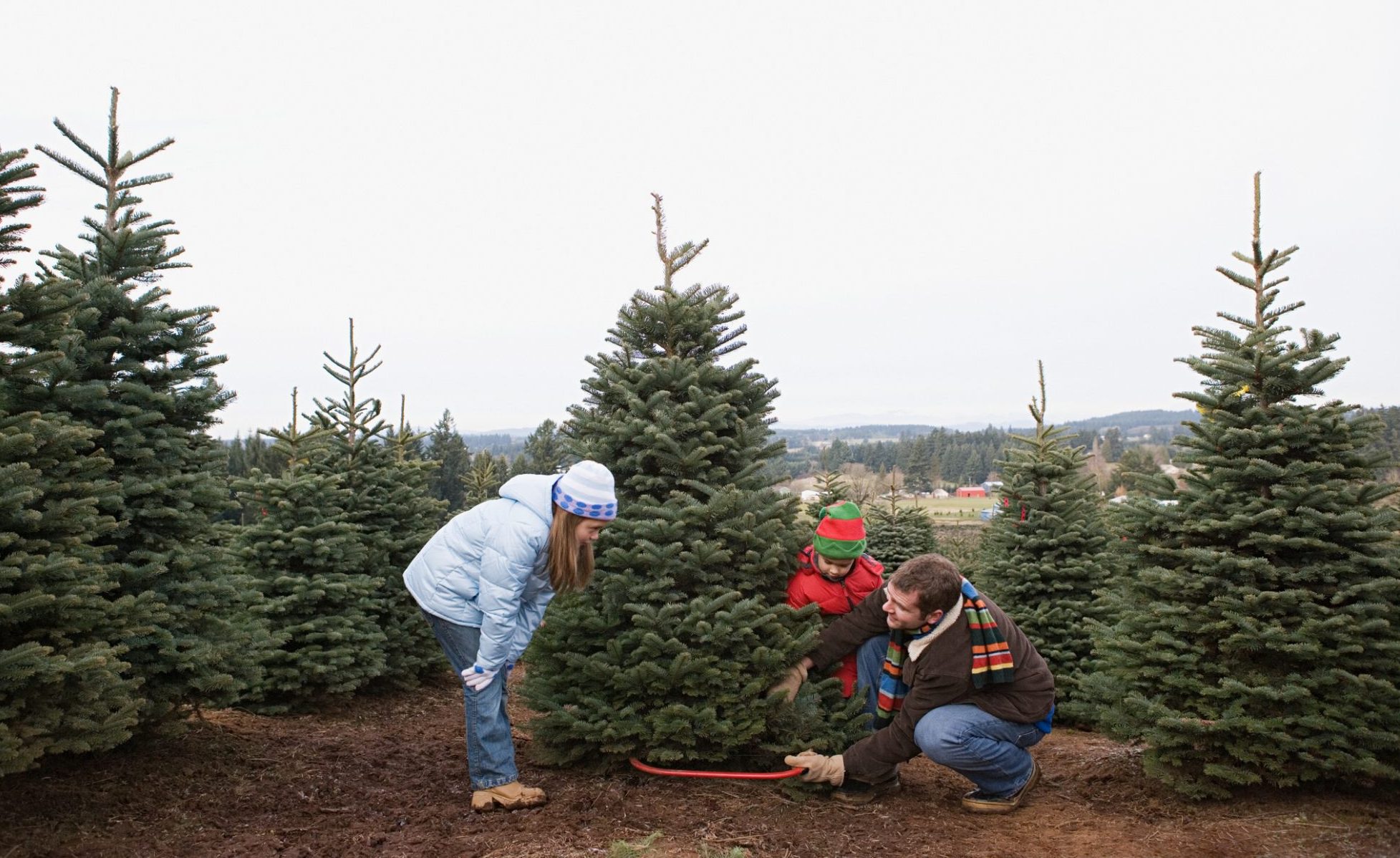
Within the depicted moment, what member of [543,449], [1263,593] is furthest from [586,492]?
[543,449]

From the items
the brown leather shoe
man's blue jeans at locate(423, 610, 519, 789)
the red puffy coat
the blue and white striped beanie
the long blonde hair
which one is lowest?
the brown leather shoe

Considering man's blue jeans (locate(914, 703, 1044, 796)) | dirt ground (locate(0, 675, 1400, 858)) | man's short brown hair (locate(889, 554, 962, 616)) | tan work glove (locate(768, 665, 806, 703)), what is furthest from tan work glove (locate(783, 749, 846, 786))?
man's short brown hair (locate(889, 554, 962, 616))

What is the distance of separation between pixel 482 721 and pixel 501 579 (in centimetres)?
84

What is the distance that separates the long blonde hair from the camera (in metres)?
4.57

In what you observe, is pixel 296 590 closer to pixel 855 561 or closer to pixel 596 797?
pixel 596 797

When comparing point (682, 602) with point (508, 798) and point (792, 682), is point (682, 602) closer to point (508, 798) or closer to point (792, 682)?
point (792, 682)

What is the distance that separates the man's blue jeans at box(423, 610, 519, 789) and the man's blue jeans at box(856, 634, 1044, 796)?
2.14 meters

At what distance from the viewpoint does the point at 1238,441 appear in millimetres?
5199

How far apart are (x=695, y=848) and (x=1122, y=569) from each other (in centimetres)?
366

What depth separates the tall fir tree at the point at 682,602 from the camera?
4832 millimetres

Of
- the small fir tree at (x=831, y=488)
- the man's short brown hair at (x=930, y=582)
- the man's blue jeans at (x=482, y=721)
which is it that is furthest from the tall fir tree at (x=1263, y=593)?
the small fir tree at (x=831, y=488)

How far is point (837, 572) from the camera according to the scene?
5.25m

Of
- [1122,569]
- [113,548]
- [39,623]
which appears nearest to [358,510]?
[113,548]

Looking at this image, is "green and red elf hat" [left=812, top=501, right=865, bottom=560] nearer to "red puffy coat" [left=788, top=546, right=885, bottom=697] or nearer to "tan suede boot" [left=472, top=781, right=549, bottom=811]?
"red puffy coat" [left=788, top=546, right=885, bottom=697]
